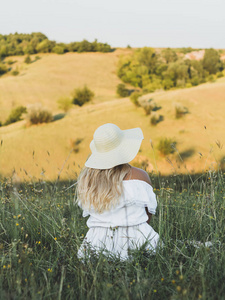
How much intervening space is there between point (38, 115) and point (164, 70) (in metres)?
21.8

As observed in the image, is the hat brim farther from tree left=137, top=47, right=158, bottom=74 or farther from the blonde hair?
tree left=137, top=47, right=158, bottom=74

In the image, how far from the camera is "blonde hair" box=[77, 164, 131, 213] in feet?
8.17

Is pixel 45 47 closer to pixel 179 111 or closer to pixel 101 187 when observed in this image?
pixel 179 111

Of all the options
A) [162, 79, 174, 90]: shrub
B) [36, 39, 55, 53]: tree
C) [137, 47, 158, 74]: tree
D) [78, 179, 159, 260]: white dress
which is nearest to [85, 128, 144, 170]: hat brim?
[78, 179, 159, 260]: white dress

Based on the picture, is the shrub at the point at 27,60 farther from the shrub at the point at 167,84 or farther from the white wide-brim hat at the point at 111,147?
the white wide-brim hat at the point at 111,147

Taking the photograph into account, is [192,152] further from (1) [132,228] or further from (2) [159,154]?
(1) [132,228]

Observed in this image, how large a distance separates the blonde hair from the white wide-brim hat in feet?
0.26

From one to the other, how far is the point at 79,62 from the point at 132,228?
4180 centimetres

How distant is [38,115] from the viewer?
15609mm

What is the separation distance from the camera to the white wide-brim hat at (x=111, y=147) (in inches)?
99.4

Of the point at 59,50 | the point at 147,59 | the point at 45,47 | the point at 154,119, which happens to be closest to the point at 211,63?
the point at 147,59

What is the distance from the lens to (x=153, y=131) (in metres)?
13.9

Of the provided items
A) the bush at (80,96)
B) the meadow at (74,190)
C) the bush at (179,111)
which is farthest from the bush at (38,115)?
the bush at (80,96)

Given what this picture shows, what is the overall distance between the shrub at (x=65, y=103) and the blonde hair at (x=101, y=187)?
1843 cm
